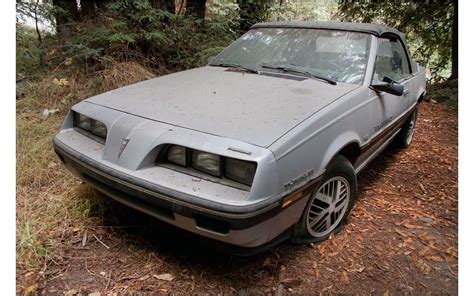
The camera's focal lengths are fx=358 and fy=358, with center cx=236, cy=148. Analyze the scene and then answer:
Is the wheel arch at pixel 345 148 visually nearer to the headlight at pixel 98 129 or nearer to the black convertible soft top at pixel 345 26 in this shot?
the black convertible soft top at pixel 345 26

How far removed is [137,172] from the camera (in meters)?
2.13

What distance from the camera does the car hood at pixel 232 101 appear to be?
2172 mm

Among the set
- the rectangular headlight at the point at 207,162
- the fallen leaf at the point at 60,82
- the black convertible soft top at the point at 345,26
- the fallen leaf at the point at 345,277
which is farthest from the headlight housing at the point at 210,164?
the fallen leaf at the point at 60,82

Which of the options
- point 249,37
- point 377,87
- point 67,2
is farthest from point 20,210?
point 67,2

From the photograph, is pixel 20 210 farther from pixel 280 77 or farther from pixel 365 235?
pixel 365 235

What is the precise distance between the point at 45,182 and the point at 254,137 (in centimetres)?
216

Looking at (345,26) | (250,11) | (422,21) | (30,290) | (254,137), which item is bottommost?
(30,290)

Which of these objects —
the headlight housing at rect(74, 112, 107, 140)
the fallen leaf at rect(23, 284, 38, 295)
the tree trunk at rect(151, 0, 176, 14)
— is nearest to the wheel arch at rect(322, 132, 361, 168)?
the headlight housing at rect(74, 112, 107, 140)

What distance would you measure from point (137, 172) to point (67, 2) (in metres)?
5.65

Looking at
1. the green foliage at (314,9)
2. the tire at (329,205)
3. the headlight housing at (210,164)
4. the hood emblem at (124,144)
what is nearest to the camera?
the headlight housing at (210,164)

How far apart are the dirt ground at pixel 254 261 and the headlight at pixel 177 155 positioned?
45cm

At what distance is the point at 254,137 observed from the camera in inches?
80.4

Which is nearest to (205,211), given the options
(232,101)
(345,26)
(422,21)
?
(232,101)

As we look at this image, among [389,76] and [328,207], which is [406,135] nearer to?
[389,76]
